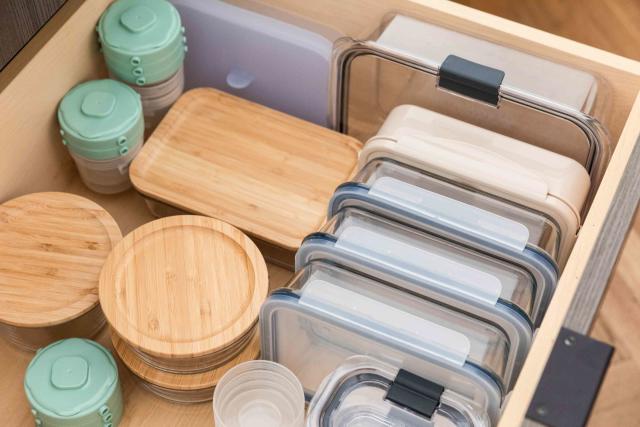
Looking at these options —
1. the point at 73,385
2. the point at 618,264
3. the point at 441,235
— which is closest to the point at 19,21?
the point at 73,385

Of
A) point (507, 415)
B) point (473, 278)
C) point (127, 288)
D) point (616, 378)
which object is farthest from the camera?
point (616, 378)

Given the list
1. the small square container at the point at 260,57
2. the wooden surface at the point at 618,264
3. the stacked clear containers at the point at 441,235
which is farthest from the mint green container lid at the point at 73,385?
the wooden surface at the point at 618,264

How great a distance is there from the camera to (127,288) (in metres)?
0.97

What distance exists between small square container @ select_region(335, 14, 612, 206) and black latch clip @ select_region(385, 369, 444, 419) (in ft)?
1.02

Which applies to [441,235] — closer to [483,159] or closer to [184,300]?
[483,159]

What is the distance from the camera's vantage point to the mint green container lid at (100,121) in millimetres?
1045

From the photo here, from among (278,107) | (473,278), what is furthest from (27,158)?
(473,278)

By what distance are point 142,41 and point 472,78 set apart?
1.21 ft

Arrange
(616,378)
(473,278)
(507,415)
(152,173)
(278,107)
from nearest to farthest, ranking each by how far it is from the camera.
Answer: (507,415) → (473,278) → (152,173) → (278,107) → (616,378)

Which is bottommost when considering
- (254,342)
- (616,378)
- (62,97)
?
(616,378)

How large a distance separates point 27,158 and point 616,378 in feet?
3.08

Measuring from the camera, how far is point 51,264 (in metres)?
1.00

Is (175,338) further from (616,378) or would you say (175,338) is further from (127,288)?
(616,378)

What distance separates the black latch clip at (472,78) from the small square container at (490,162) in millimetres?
34
